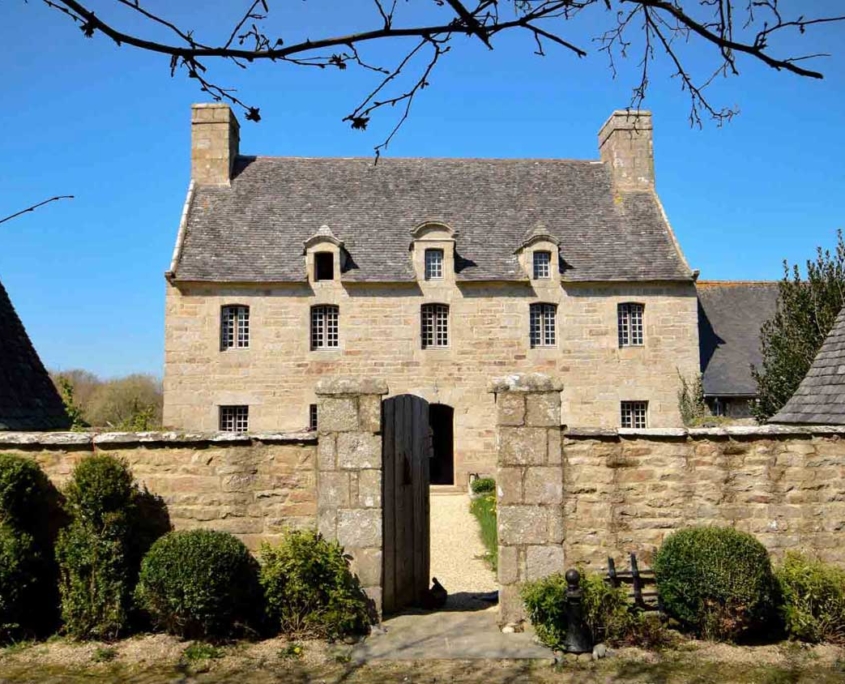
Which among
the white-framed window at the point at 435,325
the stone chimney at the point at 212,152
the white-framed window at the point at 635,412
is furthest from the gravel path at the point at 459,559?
the stone chimney at the point at 212,152

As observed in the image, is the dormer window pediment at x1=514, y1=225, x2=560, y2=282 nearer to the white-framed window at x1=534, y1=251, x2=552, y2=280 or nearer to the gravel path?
the white-framed window at x1=534, y1=251, x2=552, y2=280

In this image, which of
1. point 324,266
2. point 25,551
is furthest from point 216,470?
point 324,266

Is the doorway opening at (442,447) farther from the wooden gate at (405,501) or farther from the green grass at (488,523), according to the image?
the wooden gate at (405,501)

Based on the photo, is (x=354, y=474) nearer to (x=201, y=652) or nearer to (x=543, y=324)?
(x=201, y=652)

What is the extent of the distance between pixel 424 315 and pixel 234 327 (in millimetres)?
5216

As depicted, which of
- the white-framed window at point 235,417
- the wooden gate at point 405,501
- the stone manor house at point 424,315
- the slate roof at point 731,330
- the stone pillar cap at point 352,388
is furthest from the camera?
the slate roof at point 731,330

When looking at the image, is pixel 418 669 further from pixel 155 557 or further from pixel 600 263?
pixel 600 263

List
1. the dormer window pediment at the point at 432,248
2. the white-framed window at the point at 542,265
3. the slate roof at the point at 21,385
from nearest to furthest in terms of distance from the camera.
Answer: the slate roof at the point at 21,385 → the dormer window pediment at the point at 432,248 → the white-framed window at the point at 542,265

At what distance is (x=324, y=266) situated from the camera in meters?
19.3

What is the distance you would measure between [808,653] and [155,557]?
5457 mm

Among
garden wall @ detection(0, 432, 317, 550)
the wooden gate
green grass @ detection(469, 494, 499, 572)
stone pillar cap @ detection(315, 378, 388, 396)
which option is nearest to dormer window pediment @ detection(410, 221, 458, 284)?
green grass @ detection(469, 494, 499, 572)

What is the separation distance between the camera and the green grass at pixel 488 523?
10.2 meters

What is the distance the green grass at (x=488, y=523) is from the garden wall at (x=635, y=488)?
3061 millimetres

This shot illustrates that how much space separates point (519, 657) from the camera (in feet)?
18.4
